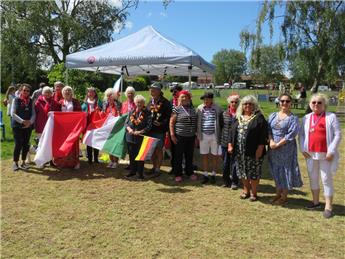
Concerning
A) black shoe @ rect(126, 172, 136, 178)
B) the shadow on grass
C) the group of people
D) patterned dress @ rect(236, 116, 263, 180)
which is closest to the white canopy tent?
the group of people

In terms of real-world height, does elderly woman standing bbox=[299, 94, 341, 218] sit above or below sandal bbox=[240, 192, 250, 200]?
above

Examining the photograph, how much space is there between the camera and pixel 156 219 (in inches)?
208

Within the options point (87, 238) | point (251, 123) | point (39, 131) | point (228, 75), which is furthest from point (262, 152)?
point (228, 75)

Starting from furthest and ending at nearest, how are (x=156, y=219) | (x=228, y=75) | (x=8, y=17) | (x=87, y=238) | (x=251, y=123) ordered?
(x=228, y=75) → (x=8, y=17) → (x=251, y=123) → (x=156, y=219) → (x=87, y=238)

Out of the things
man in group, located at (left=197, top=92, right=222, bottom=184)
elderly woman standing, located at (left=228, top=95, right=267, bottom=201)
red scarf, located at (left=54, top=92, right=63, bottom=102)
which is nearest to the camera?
elderly woman standing, located at (left=228, top=95, right=267, bottom=201)

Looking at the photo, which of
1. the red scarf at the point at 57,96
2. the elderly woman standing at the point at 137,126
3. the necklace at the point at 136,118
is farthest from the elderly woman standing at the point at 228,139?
the red scarf at the point at 57,96

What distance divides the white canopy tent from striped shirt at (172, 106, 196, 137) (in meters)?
1.90

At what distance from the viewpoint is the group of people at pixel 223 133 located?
17.7ft

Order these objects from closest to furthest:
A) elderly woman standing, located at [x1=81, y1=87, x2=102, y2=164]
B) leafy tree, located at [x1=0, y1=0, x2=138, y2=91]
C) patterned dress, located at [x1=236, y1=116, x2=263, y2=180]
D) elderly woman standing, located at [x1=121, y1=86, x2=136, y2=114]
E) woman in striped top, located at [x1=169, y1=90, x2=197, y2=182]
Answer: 1. patterned dress, located at [x1=236, y1=116, x2=263, y2=180]
2. woman in striped top, located at [x1=169, y1=90, x2=197, y2=182]
3. elderly woman standing, located at [x1=121, y1=86, x2=136, y2=114]
4. elderly woman standing, located at [x1=81, y1=87, x2=102, y2=164]
5. leafy tree, located at [x1=0, y1=0, x2=138, y2=91]

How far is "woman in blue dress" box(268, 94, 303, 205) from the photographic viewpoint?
5574 millimetres

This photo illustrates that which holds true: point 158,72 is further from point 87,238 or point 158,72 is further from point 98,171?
point 87,238

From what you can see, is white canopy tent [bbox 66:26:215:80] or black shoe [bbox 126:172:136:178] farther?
white canopy tent [bbox 66:26:215:80]

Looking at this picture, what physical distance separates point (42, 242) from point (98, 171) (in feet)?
11.6

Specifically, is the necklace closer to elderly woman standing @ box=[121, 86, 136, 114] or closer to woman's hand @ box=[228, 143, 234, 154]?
elderly woman standing @ box=[121, 86, 136, 114]
